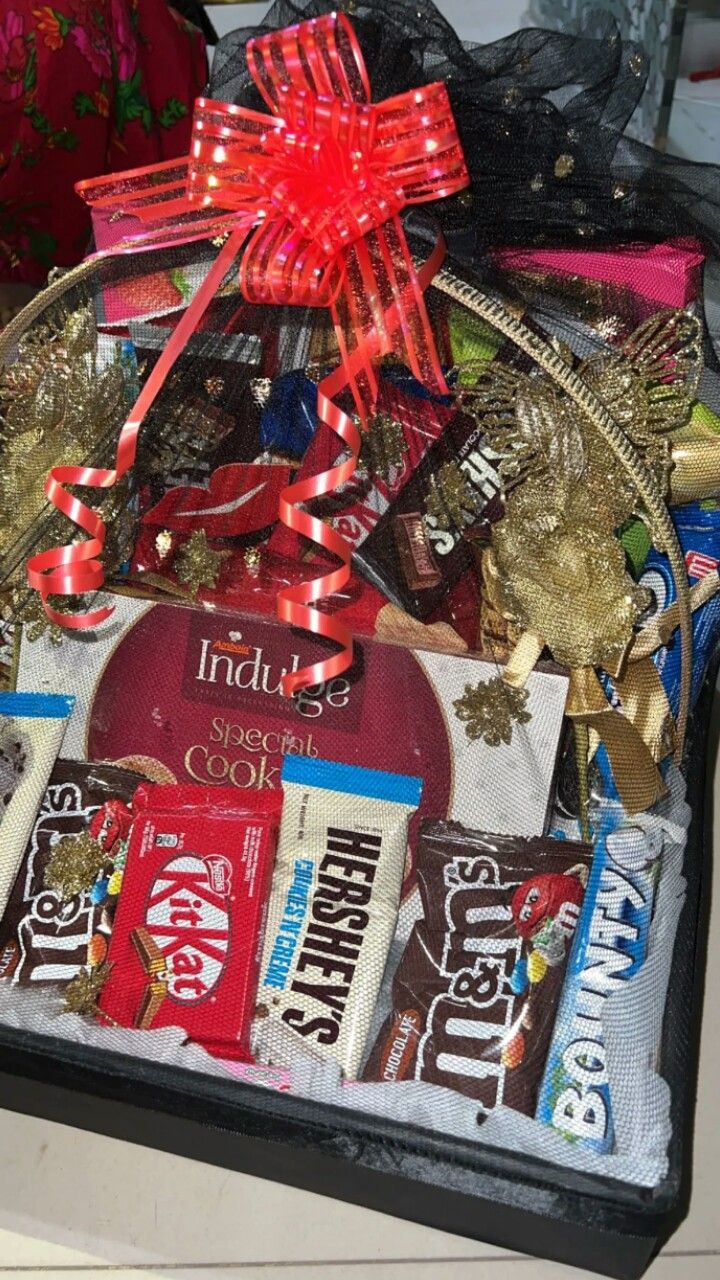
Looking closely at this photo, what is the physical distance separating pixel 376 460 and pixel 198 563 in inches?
6.0

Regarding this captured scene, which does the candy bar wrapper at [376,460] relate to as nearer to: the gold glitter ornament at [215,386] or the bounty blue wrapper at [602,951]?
the gold glitter ornament at [215,386]

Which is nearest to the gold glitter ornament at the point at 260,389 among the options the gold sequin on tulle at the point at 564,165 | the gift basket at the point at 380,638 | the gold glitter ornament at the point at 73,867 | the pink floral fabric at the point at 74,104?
the gift basket at the point at 380,638

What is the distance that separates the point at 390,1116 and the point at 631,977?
0.18 m

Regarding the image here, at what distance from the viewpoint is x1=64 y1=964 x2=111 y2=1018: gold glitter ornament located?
2.54ft

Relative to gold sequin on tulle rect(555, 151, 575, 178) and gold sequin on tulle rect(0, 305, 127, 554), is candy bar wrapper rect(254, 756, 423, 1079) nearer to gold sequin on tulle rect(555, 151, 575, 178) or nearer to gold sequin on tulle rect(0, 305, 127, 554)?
gold sequin on tulle rect(0, 305, 127, 554)

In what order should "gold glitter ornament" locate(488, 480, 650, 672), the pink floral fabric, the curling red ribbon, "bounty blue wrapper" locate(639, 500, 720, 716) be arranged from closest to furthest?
the curling red ribbon → "gold glitter ornament" locate(488, 480, 650, 672) → "bounty blue wrapper" locate(639, 500, 720, 716) → the pink floral fabric

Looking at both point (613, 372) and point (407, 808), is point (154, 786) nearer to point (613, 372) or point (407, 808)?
point (407, 808)

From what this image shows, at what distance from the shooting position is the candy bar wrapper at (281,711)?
815 millimetres

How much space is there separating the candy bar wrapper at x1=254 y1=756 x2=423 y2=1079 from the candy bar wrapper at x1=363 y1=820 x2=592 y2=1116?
0.9 inches

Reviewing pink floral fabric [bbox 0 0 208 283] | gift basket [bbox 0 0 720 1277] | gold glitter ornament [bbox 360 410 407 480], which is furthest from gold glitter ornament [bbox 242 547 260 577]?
pink floral fabric [bbox 0 0 208 283]

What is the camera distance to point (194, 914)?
81 centimetres

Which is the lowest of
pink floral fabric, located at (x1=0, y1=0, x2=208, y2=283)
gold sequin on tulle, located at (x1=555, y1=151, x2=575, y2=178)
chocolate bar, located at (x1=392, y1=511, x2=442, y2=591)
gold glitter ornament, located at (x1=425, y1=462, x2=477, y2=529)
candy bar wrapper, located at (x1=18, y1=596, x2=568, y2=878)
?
candy bar wrapper, located at (x1=18, y1=596, x2=568, y2=878)

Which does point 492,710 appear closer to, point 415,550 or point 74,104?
point 415,550

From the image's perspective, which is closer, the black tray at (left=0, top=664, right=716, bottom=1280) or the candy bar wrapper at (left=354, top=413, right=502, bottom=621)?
the black tray at (left=0, top=664, right=716, bottom=1280)
